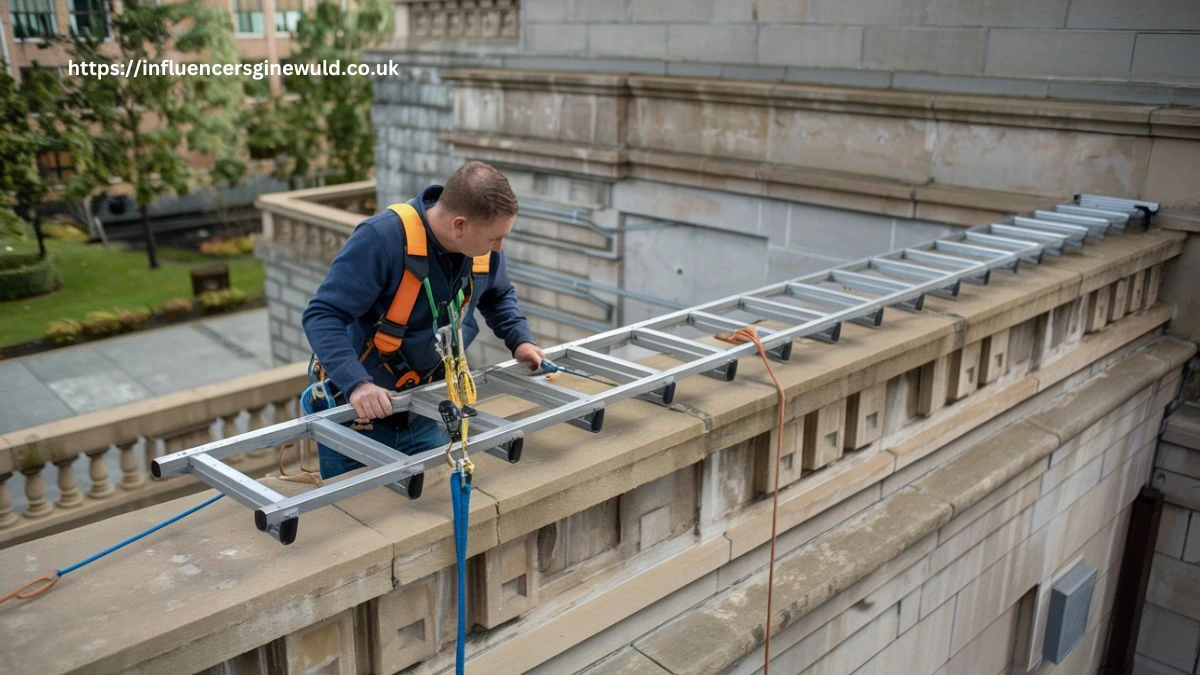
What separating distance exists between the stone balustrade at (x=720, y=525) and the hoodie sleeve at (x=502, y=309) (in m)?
0.50

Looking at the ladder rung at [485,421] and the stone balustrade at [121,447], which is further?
the stone balustrade at [121,447]

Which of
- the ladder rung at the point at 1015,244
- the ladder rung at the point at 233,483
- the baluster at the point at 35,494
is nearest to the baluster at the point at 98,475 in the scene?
the baluster at the point at 35,494

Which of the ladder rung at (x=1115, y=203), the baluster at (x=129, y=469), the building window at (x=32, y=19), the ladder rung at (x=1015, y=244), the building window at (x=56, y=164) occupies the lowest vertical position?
the baluster at (x=129, y=469)

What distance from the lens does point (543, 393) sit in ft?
14.8

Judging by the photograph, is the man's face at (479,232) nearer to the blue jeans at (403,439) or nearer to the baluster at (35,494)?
the blue jeans at (403,439)

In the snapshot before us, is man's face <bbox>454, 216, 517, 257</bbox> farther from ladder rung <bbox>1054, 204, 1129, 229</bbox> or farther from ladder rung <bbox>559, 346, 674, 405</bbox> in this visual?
ladder rung <bbox>1054, 204, 1129, 229</bbox>

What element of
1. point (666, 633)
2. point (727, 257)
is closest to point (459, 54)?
point (727, 257)

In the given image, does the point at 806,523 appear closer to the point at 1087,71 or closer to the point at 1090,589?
the point at 1090,589

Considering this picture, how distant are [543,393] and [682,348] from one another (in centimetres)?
101

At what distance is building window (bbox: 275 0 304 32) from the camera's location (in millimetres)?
21986

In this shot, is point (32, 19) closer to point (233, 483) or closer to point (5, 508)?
point (5, 508)

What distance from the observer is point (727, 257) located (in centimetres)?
1253

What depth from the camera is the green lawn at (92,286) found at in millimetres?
6891

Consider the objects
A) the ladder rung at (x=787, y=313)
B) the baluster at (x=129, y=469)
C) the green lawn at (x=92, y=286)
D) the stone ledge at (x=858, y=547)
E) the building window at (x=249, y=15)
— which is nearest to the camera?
the stone ledge at (x=858, y=547)
